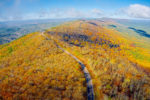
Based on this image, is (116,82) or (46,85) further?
(116,82)

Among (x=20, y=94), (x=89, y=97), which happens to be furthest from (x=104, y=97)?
(x=20, y=94)

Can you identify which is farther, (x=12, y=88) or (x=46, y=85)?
(x=46, y=85)

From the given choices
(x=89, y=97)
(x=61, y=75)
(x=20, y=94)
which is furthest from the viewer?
(x=61, y=75)

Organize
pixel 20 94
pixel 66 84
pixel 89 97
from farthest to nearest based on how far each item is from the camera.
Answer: pixel 66 84
pixel 89 97
pixel 20 94

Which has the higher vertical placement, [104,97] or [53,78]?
[53,78]

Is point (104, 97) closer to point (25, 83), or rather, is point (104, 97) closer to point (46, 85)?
point (46, 85)

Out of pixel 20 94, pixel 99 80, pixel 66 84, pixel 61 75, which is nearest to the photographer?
pixel 20 94

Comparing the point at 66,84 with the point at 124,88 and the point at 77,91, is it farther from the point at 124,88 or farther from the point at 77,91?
the point at 124,88

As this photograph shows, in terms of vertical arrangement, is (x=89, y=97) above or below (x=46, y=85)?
below

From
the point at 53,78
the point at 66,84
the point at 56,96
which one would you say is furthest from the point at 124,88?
the point at 53,78
